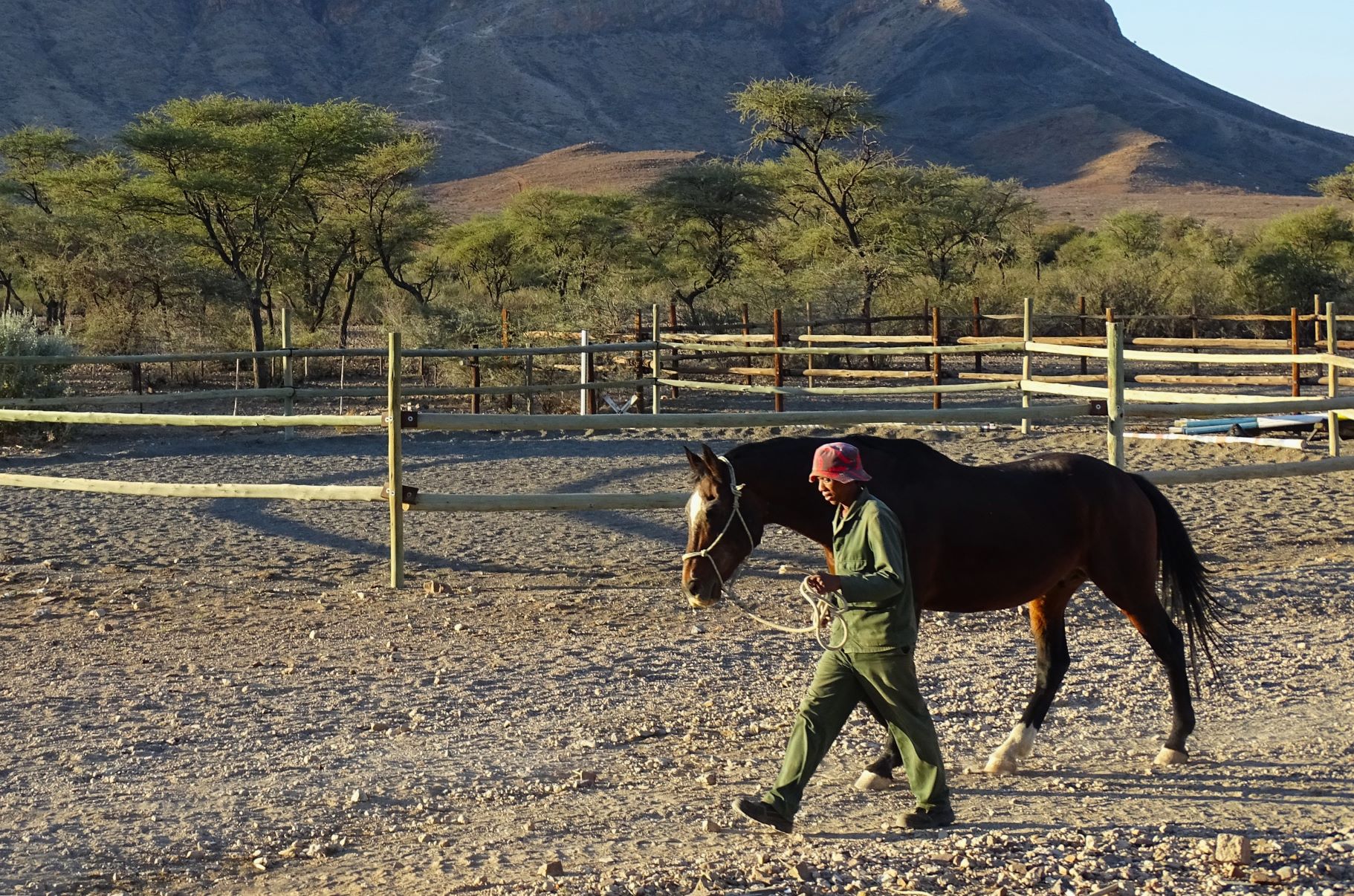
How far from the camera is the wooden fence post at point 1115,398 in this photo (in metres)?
8.53

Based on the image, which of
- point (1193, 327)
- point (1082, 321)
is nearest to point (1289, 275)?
point (1193, 327)

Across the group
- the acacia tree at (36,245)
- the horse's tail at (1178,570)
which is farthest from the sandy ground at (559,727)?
the acacia tree at (36,245)

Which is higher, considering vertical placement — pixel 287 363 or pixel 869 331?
pixel 869 331

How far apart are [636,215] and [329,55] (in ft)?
243

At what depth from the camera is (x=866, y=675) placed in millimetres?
3781

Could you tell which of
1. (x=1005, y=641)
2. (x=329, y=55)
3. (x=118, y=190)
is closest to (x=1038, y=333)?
(x=118, y=190)

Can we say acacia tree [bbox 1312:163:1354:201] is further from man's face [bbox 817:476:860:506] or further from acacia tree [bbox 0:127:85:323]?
man's face [bbox 817:476:860:506]

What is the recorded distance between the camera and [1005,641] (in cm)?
638

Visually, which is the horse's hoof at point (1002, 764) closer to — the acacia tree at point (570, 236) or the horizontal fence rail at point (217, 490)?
the horizontal fence rail at point (217, 490)

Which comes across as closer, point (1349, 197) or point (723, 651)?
point (723, 651)

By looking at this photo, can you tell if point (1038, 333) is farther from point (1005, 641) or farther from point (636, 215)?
point (1005, 641)

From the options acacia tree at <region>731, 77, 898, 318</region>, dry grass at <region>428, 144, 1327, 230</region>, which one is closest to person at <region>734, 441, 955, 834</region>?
acacia tree at <region>731, 77, 898, 318</region>

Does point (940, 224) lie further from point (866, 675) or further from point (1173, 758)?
point (866, 675)

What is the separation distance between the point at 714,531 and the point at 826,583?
0.64 metres
